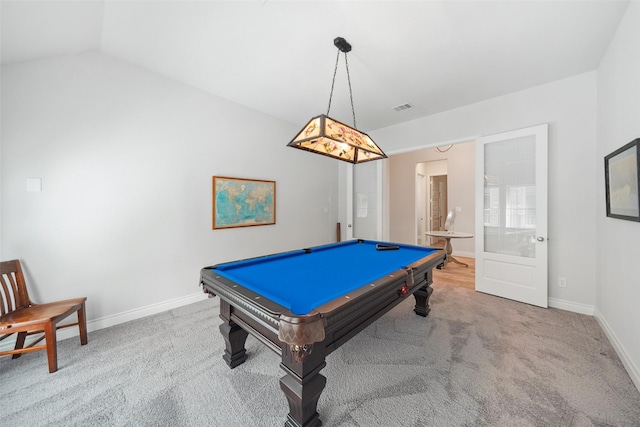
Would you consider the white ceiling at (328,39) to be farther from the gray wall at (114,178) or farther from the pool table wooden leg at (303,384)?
the pool table wooden leg at (303,384)

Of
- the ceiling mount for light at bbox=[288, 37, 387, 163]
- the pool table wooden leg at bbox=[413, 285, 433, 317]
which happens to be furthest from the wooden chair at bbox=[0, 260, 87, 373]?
the pool table wooden leg at bbox=[413, 285, 433, 317]

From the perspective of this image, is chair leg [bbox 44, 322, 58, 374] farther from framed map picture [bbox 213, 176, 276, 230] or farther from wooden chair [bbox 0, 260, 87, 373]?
framed map picture [bbox 213, 176, 276, 230]

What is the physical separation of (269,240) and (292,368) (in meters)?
2.83

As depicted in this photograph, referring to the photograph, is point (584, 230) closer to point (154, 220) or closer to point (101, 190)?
point (154, 220)

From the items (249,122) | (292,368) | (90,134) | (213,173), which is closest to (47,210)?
(90,134)

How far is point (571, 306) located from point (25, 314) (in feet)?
17.7

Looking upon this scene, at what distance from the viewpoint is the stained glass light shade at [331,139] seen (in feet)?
6.20

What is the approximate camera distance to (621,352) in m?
1.90

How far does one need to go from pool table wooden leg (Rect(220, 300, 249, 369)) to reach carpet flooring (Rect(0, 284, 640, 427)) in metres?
0.08

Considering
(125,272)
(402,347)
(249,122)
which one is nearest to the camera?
(402,347)

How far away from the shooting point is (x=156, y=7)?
189 centimetres

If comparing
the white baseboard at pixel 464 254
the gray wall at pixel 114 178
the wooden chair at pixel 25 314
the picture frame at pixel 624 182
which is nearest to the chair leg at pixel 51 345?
the wooden chair at pixel 25 314

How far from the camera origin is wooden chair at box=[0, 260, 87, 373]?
174 cm

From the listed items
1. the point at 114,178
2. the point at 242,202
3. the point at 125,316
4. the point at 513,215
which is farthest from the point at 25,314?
the point at 513,215
